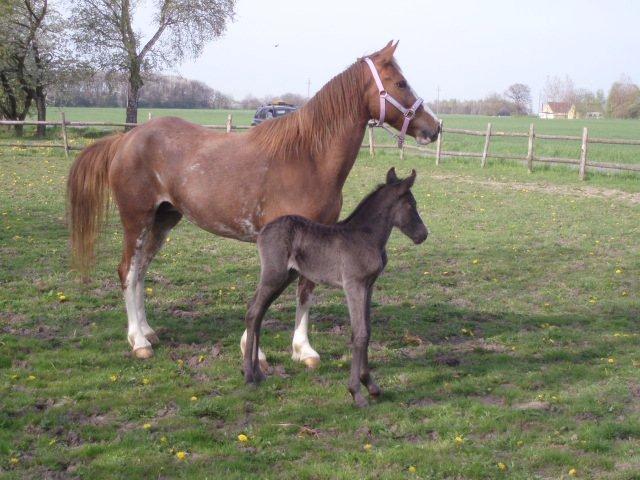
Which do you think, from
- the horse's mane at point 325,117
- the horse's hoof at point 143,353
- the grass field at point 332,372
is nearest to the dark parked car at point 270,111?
the grass field at point 332,372

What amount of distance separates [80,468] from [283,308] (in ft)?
12.7

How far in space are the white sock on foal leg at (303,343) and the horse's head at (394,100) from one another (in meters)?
1.65

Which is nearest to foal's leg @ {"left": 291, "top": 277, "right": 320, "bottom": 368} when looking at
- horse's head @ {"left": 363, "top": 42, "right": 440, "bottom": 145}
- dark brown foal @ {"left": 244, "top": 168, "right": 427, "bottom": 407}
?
dark brown foal @ {"left": 244, "top": 168, "right": 427, "bottom": 407}

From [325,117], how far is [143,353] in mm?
2488

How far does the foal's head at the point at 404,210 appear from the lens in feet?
17.8

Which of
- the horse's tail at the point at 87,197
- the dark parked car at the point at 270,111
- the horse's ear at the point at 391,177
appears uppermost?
the dark parked car at the point at 270,111

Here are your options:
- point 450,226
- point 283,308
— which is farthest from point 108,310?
point 450,226

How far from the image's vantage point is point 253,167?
590 centimetres

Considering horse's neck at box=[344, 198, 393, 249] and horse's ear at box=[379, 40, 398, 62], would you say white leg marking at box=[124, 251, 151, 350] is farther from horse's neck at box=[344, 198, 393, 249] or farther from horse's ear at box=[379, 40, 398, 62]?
horse's ear at box=[379, 40, 398, 62]

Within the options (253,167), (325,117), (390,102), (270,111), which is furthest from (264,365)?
(270,111)

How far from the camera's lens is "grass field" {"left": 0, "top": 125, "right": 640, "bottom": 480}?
427 cm

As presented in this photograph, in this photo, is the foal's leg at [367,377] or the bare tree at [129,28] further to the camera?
the bare tree at [129,28]

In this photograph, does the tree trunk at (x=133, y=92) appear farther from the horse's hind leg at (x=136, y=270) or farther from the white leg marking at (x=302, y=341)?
the white leg marking at (x=302, y=341)

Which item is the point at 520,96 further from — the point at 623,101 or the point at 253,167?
the point at 253,167
